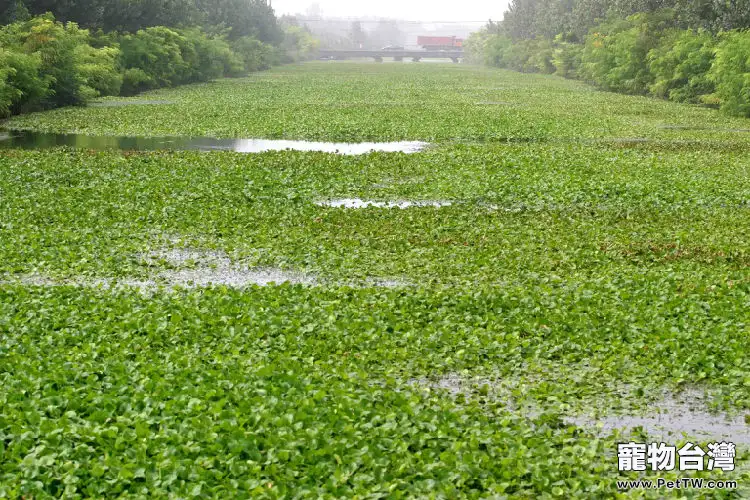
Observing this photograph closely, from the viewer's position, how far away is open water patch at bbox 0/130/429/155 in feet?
99.5

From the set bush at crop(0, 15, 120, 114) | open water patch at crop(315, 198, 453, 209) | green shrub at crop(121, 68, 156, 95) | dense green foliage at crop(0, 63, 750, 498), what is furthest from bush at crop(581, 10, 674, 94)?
open water patch at crop(315, 198, 453, 209)

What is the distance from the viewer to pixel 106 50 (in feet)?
182

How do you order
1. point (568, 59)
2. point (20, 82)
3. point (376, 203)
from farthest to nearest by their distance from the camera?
point (568, 59) → point (20, 82) → point (376, 203)

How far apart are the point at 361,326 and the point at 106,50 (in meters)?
47.7

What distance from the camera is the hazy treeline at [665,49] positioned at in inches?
1686

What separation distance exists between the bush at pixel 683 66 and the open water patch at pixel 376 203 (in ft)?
103

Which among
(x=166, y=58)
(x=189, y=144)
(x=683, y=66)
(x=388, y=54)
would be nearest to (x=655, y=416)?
(x=189, y=144)

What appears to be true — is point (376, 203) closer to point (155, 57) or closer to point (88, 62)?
point (88, 62)

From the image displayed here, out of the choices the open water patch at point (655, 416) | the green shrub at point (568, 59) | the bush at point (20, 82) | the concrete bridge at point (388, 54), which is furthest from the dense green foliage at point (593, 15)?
the open water patch at point (655, 416)

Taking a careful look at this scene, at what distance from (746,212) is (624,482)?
13081mm

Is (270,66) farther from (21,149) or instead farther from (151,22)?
(21,149)

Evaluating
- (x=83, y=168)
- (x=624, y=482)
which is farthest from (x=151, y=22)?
(x=624, y=482)

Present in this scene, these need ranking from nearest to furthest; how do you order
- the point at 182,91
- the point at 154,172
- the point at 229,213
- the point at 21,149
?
the point at 229,213 < the point at 154,172 < the point at 21,149 < the point at 182,91

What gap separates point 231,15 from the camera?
4294 inches
